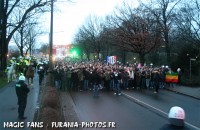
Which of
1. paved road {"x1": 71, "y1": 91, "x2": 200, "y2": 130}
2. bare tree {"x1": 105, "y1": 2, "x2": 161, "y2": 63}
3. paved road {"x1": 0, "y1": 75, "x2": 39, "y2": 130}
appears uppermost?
bare tree {"x1": 105, "y1": 2, "x2": 161, "y2": 63}

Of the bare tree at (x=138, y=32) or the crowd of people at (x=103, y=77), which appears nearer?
the crowd of people at (x=103, y=77)

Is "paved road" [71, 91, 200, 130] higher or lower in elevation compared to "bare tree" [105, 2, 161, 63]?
lower

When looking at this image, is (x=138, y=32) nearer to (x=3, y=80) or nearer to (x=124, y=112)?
(x=3, y=80)

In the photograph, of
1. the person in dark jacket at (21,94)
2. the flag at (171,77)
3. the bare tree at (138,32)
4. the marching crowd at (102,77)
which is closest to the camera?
the person in dark jacket at (21,94)

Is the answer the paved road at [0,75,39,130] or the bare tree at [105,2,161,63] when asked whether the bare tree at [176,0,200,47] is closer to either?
the bare tree at [105,2,161,63]

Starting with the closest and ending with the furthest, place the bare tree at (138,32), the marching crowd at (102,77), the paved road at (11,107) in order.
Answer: the paved road at (11,107)
the marching crowd at (102,77)
the bare tree at (138,32)

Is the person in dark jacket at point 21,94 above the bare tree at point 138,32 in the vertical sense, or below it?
below

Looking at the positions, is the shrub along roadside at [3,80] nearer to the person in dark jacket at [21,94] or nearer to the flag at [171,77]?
the flag at [171,77]

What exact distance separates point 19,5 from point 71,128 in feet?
122

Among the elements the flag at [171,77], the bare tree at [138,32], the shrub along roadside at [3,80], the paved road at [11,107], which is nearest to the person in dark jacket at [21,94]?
the paved road at [11,107]

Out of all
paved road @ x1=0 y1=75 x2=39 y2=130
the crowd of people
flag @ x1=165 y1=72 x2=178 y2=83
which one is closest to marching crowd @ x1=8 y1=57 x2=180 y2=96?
the crowd of people

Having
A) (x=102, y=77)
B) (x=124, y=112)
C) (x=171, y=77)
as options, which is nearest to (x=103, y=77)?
(x=102, y=77)

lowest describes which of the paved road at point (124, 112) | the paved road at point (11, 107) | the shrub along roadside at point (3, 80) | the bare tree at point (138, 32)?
the paved road at point (124, 112)

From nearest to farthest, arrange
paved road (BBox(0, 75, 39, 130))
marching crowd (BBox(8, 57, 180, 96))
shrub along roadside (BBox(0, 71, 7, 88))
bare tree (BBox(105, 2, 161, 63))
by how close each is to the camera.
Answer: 1. paved road (BBox(0, 75, 39, 130))
2. marching crowd (BBox(8, 57, 180, 96))
3. shrub along roadside (BBox(0, 71, 7, 88))
4. bare tree (BBox(105, 2, 161, 63))
